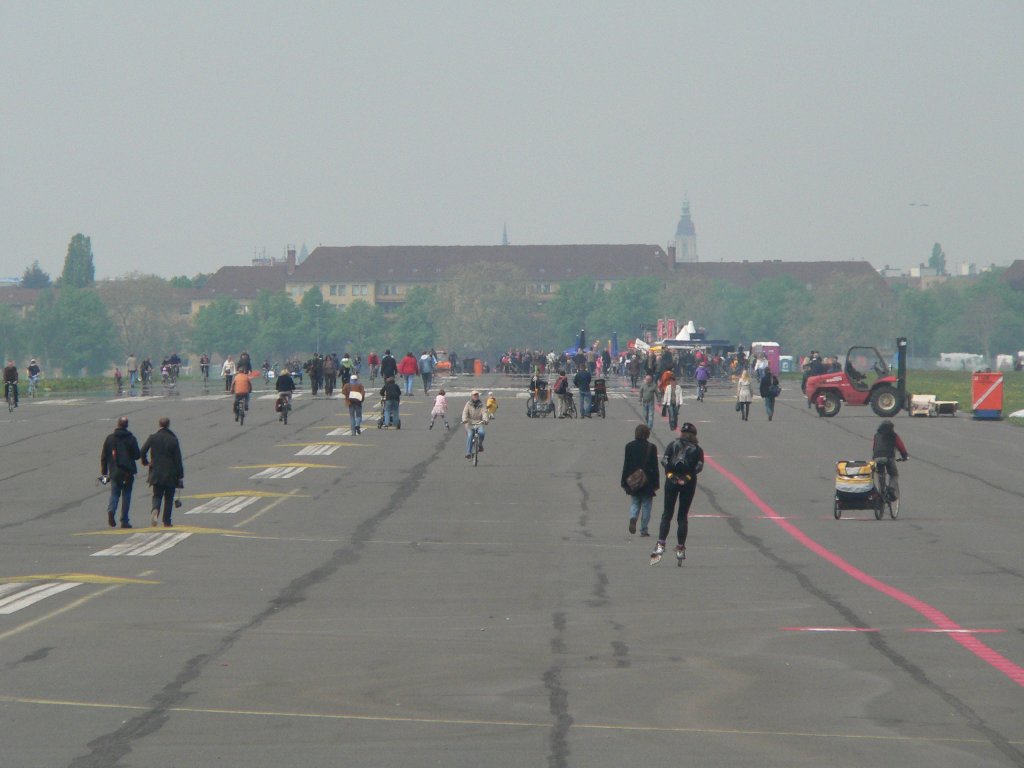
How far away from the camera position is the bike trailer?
24688 mm

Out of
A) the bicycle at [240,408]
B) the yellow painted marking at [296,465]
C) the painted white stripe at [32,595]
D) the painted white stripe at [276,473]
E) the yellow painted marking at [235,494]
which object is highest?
the bicycle at [240,408]

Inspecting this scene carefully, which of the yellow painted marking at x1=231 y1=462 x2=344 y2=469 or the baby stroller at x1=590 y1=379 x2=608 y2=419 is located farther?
the baby stroller at x1=590 y1=379 x2=608 y2=419

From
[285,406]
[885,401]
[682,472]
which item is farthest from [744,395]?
[682,472]

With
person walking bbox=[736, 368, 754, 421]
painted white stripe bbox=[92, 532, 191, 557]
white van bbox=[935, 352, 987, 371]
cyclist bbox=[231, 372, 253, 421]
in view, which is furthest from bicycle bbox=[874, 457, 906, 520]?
white van bbox=[935, 352, 987, 371]

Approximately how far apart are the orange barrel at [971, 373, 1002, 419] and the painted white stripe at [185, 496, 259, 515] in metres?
28.9

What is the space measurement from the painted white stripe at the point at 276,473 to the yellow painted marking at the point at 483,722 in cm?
2128


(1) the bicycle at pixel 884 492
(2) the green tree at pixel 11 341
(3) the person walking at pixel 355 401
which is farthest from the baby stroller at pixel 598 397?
(2) the green tree at pixel 11 341

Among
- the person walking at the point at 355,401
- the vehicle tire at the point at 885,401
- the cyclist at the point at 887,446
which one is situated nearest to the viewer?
the cyclist at the point at 887,446

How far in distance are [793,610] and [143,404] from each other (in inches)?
1856

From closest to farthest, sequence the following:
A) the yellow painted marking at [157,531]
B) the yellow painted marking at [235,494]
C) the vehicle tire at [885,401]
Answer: the yellow painted marking at [157,531]
the yellow painted marking at [235,494]
the vehicle tire at [885,401]

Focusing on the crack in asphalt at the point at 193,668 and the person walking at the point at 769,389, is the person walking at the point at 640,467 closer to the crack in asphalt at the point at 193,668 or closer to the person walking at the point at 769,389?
the crack in asphalt at the point at 193,668

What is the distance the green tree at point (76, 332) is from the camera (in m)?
182

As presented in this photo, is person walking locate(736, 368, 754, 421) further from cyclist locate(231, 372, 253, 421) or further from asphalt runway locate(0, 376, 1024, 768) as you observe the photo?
asphalt runway locate(0, 376, 1024, 768)

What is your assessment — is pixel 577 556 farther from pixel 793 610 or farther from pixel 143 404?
pixel 143 404
